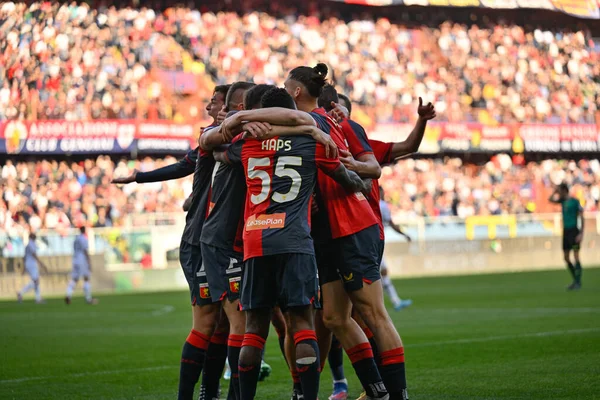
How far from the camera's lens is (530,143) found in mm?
40438

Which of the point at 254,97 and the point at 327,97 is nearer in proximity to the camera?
the point at 254,97

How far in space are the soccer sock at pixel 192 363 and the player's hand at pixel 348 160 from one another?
145 centimetres

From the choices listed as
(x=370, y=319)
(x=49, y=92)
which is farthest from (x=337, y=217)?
(x=49, y=92)

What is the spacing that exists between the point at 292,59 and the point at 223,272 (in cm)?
3137

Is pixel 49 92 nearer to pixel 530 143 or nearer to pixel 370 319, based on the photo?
pixel 530 143

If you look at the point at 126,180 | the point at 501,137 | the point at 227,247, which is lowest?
the point at 227,247

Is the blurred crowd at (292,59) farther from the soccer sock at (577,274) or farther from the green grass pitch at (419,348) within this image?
the soccer sock at (577,274)

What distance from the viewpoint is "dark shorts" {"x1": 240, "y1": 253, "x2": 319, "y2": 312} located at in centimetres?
605

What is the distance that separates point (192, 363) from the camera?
684 cm

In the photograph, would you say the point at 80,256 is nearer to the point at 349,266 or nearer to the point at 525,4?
the point at 349,266

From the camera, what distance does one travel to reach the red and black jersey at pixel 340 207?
673cm

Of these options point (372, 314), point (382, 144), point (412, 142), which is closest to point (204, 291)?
point (372, 314)

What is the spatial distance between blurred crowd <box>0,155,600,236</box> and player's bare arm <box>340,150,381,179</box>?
2054 cm

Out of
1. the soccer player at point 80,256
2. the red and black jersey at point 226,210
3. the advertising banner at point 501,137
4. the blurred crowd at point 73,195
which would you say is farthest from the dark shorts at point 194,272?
the advertising banner at point 501,137
